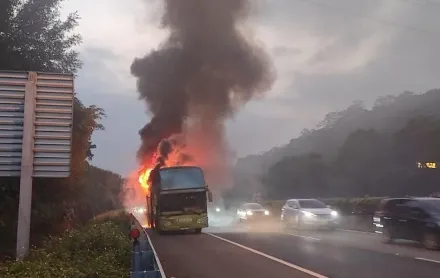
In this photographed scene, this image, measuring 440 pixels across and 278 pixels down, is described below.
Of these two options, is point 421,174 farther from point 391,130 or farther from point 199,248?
point 199,248

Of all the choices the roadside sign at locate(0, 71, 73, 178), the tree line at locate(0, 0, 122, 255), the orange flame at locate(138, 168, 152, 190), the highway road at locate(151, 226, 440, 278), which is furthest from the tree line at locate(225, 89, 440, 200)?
the roadside sign at locate(0, 71, 73, 178)

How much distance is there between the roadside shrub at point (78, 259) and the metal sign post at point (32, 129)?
0.82m

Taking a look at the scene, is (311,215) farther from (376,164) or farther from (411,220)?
(376,164)

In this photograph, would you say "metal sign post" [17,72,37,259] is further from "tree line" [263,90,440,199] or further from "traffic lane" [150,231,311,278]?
"tree line" [263,90,440,199]

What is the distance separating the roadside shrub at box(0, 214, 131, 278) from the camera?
1016 centimetres

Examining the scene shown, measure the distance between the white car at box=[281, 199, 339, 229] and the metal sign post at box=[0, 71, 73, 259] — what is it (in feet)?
55.8

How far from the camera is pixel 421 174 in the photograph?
5766 cm

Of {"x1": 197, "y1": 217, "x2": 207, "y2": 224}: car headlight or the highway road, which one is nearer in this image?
the highway road

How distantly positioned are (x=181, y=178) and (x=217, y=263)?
13003 millimetres

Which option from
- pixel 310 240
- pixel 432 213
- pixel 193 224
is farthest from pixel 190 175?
pixel 432 213

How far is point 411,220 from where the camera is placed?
1802 centimetres


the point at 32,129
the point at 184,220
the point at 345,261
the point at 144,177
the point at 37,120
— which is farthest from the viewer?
the point at 144,177

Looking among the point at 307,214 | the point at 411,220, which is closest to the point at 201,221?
the point at 307,214

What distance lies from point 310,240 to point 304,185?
5403 cm
